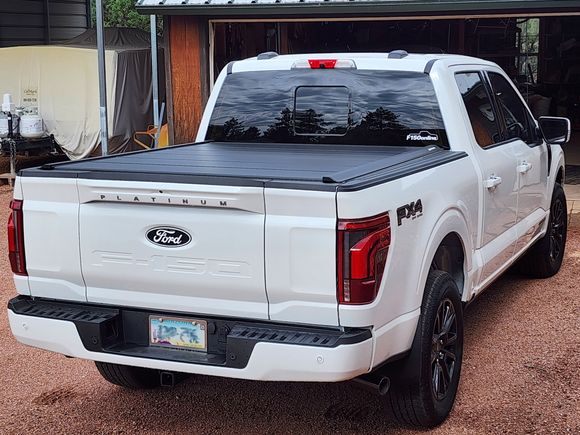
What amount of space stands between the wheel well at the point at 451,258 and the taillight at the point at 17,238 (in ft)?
6.91

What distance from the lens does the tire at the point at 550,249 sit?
7008mm

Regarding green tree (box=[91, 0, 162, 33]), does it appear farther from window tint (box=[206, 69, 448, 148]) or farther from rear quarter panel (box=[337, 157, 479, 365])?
rear quarter panel (box=[337, 157, 479, 365])

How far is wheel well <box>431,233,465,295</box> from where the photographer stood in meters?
4.47

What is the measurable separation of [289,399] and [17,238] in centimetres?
177

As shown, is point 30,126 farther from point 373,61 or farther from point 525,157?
point 525,157

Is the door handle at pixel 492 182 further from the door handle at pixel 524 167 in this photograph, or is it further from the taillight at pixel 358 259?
the taillight at pixel 358 259

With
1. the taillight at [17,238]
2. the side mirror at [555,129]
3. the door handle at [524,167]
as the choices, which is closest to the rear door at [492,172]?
the door handle at [524,167]

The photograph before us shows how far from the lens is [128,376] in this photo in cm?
479

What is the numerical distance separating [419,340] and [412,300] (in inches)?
8.5

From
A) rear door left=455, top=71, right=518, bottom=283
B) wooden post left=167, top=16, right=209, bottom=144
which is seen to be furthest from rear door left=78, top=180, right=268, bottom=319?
wooden post left=167, top=16, right=209, bottom=144

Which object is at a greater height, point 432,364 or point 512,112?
point 512,112

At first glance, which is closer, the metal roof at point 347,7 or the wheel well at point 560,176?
the wheel well at point 560,176

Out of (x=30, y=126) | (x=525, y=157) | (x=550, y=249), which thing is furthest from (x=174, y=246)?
(x=30, y=126)

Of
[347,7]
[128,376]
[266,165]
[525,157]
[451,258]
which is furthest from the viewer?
[347,7]
